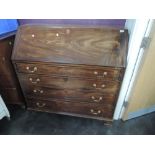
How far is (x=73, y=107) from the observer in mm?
1706

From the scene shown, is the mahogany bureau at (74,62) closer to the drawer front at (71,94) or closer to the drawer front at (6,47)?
→ the drawer front at (71,94)

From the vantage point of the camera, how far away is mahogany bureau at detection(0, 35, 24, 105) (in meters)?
1.53

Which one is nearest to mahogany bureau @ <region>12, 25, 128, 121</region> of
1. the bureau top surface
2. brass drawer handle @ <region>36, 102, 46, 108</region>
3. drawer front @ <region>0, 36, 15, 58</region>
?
the bureau top surface

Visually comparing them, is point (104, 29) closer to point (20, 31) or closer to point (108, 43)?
point (108, 43)

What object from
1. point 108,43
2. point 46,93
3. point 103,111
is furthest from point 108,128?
point 108,43

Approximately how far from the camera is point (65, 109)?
5.75ft

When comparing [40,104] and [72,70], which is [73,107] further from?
[72,70]

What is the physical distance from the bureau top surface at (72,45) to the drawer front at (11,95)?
1.77ft

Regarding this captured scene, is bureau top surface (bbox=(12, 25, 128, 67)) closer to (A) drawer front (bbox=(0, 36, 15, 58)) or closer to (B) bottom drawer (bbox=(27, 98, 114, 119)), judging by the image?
(A) drawer front (bbox=(0, 36, 15, 58))

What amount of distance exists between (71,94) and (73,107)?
186 mm

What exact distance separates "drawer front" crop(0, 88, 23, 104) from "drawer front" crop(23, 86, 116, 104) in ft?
0.72

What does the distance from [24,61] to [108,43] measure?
720 millimetres

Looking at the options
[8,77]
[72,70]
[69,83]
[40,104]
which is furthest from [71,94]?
[8,77]

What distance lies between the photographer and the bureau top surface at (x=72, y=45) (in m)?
1.32
